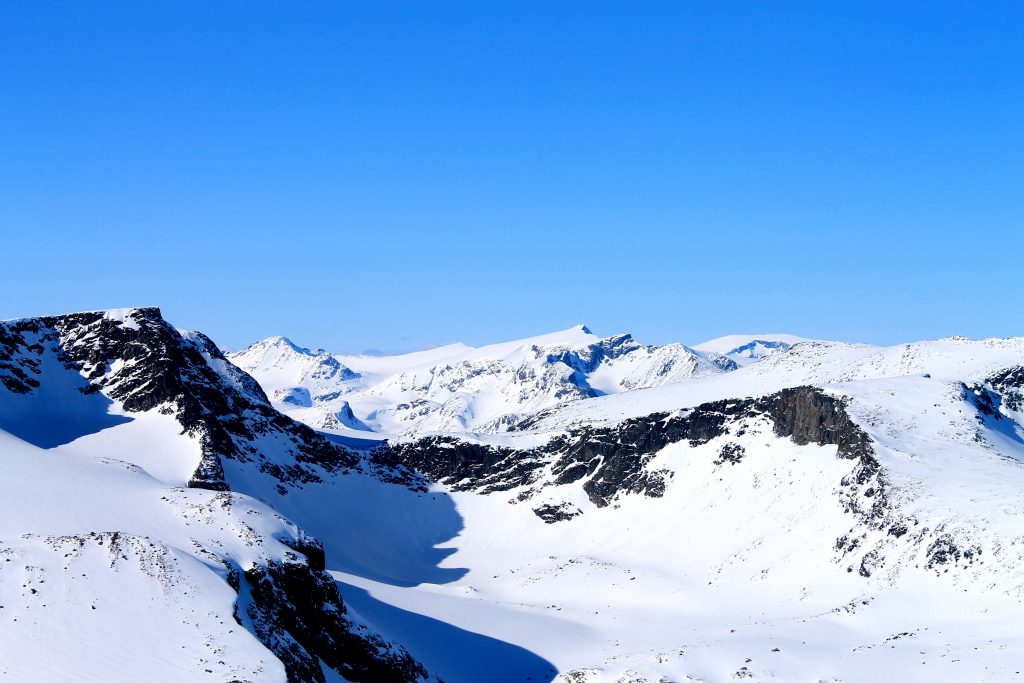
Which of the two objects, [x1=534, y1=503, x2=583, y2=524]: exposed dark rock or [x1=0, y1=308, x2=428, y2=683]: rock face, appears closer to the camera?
[x1=0, y1=308, x2=428, y2=683]: rock face

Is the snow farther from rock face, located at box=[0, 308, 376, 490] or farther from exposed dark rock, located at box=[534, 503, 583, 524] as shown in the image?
exposed dark rock, located at box=[534, 503, 583, 524]

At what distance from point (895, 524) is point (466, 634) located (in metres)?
54.5

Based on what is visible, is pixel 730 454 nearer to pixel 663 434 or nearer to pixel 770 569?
pixel 663 434

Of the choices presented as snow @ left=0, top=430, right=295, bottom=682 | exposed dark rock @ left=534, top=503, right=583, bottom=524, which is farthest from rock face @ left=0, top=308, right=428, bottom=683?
snow @ left=0, top=430, right=295, bottom=682

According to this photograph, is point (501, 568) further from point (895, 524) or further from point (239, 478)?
point (895, 524)

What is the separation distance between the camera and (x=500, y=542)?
182 metres

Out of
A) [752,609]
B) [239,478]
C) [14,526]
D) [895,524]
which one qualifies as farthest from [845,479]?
[14,526]

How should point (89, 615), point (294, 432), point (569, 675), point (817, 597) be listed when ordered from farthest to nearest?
point (294, 432), point (817, 597), point (569, 675), point (89, 615)

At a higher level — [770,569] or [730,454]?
[730,454]

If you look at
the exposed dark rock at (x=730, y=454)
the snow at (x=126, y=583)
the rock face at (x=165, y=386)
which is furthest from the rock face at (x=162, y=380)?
the snow at (x=126, y=583)

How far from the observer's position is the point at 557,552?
174m

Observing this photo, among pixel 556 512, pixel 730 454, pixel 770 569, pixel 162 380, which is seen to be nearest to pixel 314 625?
pixel 770 569

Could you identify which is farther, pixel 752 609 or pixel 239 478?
pixel 239 478

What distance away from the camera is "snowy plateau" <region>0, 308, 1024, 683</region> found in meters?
74.1
